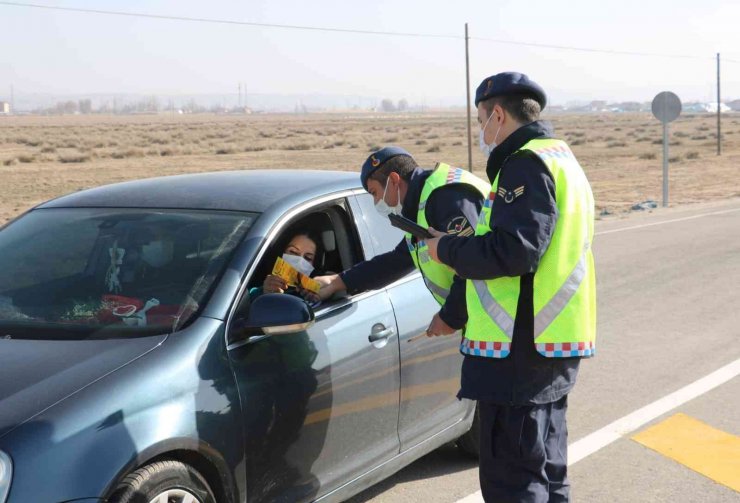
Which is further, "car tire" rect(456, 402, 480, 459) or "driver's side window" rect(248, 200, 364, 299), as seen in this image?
"car tire" rect(456, 402, 480, 459)

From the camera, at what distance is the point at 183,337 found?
11.3 ft

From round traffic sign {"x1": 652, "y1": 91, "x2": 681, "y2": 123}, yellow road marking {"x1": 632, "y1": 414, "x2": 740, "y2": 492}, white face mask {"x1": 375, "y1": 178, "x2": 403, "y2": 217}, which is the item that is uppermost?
round traffic sign {"x1": 652, "y1": 91, "x2": 681, "y2": 123}

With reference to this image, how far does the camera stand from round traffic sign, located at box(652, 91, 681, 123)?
73.6 ft

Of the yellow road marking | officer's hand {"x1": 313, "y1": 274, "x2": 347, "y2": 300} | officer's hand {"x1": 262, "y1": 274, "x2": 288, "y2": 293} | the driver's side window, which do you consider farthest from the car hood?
the yellow road marking

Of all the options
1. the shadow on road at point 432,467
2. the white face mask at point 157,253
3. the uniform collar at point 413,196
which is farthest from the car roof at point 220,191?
the shadow on road at point 432,467

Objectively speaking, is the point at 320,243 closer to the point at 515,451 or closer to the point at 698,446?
the point at 515,451

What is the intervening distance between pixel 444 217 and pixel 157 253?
1.17 metres

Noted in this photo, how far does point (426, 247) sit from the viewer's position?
3.96m

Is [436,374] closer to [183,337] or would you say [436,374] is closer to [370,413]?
[370,413]

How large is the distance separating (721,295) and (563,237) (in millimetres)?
7642

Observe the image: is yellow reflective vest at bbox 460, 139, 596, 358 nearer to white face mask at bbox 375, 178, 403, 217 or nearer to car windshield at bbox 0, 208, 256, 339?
white face mask at bbox 375, 178, 403, 217

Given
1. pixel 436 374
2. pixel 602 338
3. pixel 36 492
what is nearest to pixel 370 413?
pixel 436 374

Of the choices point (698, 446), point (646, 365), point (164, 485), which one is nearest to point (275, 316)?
point (164, 485)

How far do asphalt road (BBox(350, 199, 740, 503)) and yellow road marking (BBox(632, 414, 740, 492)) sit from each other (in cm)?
6
